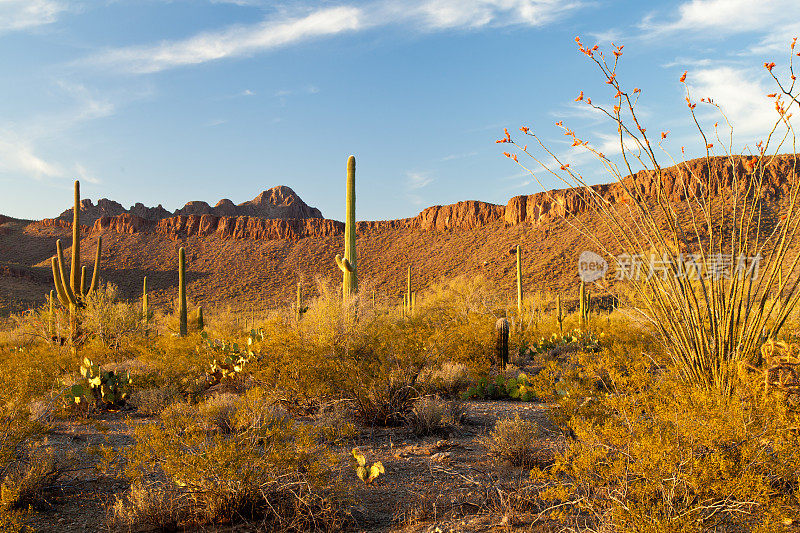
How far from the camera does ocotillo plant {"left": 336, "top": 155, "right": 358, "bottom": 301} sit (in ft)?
36.0

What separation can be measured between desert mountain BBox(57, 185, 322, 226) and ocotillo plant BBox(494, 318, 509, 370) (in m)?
94.5

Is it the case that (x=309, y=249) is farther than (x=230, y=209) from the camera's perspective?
No

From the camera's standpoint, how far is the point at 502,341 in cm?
1184

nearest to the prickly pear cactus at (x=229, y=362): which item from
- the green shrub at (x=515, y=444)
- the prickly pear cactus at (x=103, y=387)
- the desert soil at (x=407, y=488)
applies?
the prickly pear cactus at (x=103, y=387)

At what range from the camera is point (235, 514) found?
411 centimetres

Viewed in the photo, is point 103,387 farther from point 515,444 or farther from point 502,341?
point 502,341

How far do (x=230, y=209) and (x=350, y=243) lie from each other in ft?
363

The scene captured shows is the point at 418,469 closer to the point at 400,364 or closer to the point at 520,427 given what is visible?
the point at 520,427

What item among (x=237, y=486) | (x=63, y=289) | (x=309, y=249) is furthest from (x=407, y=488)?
(x=309, y=249)

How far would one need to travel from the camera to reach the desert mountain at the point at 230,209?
99.5 meters

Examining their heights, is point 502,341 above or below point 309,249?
below

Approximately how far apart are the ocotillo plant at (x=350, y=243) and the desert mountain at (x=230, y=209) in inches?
3605

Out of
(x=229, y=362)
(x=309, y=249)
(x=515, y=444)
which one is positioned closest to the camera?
(x=515, y=444)

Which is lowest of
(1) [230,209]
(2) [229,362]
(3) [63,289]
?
(2) [229,362]
